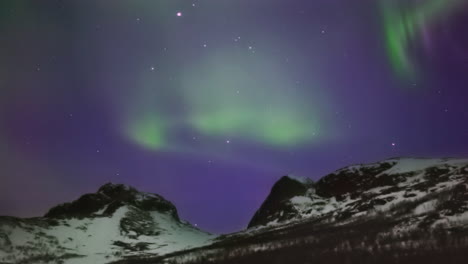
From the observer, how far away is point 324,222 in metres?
164

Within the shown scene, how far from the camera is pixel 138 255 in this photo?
513 ft

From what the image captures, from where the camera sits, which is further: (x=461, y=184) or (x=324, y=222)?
(x=324, y=222)

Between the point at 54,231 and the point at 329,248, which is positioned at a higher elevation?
the point at 54,231

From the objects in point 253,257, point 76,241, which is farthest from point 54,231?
point 253,257

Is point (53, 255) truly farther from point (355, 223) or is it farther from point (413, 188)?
point (413, 188)

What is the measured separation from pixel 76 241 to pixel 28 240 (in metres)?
22.9

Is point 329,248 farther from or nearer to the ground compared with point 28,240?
nearer to the ground

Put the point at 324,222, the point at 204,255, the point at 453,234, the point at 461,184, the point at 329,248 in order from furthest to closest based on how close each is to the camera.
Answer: the point at 324,222
the point at 461,184
the point at 204,255
the point at 329,248
the point at 453,234

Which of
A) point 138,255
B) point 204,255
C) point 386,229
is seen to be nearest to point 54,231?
point 138,255

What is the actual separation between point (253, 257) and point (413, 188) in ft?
277

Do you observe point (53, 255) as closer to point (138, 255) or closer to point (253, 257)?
point (138, 255)

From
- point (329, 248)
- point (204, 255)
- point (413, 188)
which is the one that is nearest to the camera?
point (329, 248)

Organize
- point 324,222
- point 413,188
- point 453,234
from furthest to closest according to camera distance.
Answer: point 413,188, point 324,222, point 453,234

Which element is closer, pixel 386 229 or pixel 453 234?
pixel 453 234
